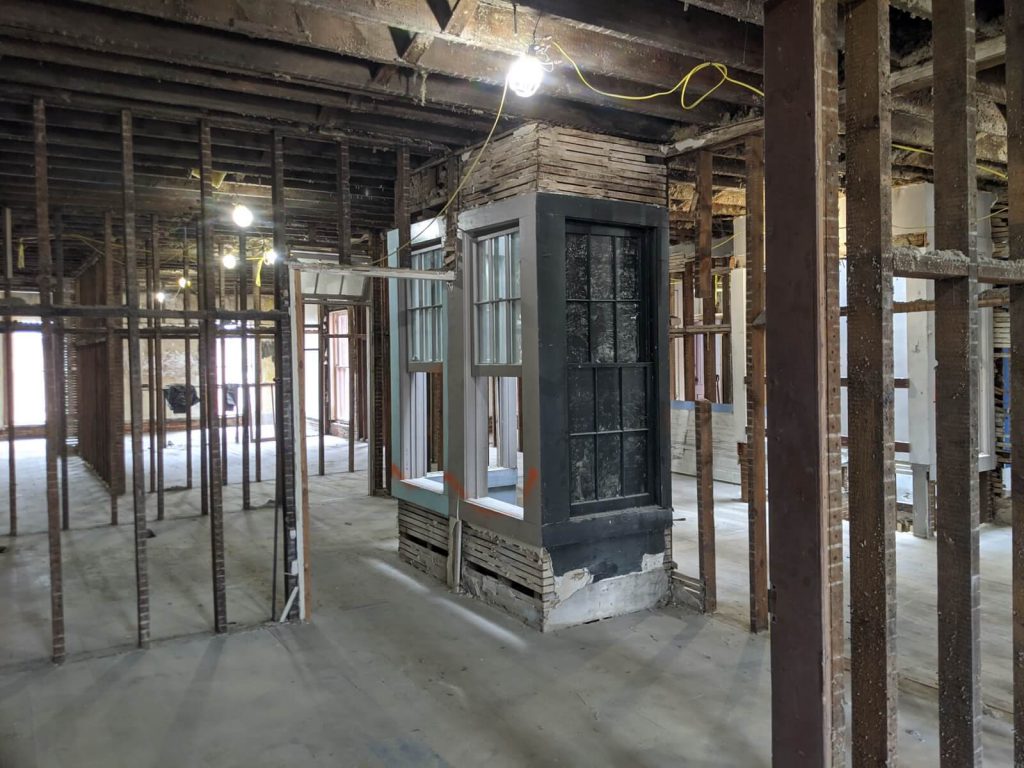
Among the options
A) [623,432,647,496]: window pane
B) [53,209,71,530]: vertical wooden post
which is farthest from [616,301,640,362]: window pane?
[53,209,71,530]: vertical wooden post

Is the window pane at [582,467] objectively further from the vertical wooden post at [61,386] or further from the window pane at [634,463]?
the vertical wooden post at [61,386]

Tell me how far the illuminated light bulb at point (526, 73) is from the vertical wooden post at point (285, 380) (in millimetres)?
1827

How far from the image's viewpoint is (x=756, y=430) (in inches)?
165

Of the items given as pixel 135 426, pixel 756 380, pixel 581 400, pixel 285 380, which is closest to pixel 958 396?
pixel 756 380

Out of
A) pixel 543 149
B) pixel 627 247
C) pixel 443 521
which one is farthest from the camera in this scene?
pixel 443 521

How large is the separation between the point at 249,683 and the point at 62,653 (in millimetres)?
1171

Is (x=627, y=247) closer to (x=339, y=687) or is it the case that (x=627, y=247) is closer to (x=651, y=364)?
(x=651, y=364)

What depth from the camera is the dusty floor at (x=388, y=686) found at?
9.87ft

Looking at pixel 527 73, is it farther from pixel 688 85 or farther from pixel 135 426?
pixel 135 426

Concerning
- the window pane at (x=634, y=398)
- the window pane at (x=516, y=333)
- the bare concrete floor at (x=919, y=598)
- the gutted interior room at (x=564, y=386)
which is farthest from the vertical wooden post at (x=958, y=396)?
the window pane at (x=516, y=333)

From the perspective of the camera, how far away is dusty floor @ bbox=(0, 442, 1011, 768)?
3.01 m

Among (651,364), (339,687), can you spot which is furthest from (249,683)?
(651,364)

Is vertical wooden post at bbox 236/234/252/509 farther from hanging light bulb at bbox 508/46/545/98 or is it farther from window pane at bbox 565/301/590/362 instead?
hanging light bulb at bbox 508/46/545/98

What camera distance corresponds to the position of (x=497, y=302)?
4.77m
